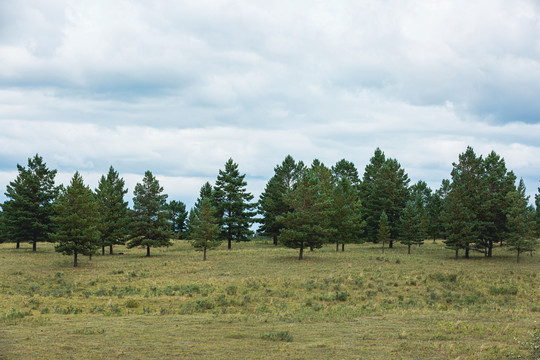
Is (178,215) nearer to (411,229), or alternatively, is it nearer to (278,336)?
(411,229)

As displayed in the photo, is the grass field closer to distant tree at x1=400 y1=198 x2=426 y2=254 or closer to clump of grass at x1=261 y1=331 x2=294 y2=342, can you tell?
clump of grass at x1=261 y1=331 x2=294 y2=342

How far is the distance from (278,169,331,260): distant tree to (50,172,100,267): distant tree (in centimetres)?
2274

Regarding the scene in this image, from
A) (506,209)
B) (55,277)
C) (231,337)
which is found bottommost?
(55,277)

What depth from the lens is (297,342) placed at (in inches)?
569

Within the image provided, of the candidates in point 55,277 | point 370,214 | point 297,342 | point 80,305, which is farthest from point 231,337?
point 370,214

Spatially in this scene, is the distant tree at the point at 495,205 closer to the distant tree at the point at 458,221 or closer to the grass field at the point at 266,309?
the distant tree at the point at 458,221

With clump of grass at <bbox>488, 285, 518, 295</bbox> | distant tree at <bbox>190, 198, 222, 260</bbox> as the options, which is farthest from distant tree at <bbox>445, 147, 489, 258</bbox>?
distant tree at <bbox>190, 198, 222, 260</bbox>

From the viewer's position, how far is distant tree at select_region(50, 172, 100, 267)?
148 feet

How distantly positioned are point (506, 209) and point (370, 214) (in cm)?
2585

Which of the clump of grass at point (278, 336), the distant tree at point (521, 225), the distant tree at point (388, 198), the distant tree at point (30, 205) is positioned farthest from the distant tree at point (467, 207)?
the distant tree at point (30, 205)

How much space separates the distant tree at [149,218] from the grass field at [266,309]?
29.2 ft

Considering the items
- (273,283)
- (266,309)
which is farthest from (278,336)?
(273,283)

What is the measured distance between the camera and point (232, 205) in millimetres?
69938

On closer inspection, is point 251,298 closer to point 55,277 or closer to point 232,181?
point 55,277
